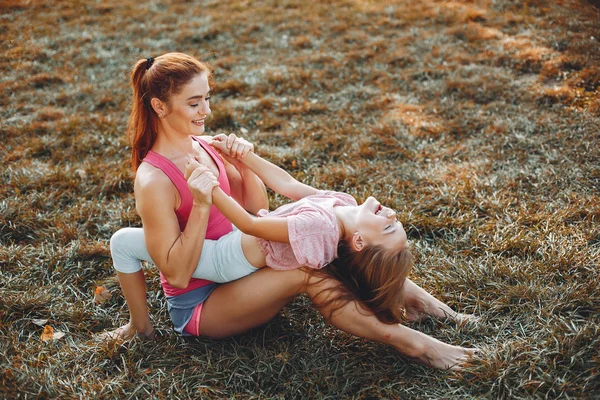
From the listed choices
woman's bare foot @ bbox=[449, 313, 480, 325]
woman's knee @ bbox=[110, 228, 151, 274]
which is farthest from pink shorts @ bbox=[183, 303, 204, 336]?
woman's bare foot @ bbox=[449, 313, 480, 325]

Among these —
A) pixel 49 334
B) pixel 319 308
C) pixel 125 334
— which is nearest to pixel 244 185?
pixel 319 308

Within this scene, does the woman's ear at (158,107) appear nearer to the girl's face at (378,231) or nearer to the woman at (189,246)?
the woman at (189,246)

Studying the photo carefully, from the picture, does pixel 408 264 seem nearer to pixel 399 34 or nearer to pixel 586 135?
pixel 586 135

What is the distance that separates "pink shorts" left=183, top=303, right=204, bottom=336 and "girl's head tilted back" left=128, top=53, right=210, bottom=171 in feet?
2.90

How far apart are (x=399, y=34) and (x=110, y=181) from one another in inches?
193

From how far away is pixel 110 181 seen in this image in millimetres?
4418

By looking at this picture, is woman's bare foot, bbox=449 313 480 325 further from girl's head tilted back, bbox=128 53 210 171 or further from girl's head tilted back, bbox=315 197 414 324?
girl's head tilted back, bbox=128 53 210 171

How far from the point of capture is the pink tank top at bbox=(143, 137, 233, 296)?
2545 millimetres

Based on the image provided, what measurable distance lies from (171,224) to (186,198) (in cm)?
18

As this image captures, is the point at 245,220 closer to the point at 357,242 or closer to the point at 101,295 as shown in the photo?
the point at 357,242

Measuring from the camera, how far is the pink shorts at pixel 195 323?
2.70 meters

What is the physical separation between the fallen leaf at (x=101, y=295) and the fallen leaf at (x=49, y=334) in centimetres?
31

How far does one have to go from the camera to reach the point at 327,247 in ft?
8.16

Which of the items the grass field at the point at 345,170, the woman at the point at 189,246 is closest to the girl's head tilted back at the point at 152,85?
the woman at the point at 189,246
